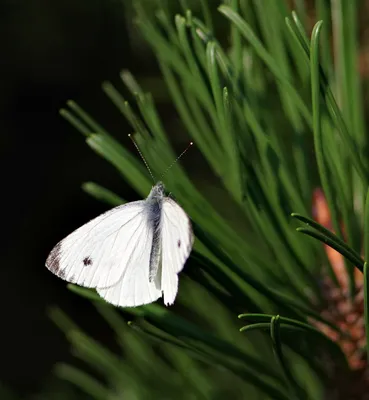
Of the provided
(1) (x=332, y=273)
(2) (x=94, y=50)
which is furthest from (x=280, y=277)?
(2) (x=94, y=50)

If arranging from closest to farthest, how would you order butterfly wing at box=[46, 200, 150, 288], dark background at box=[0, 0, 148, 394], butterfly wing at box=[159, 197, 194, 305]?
butterfly wing at box=[159, 197, 194, 305] → butterfly wing at box=[46, 200, 150, 288] → dark background at box=[0, 0, 148, 394]

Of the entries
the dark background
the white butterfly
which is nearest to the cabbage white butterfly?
the white butterfly

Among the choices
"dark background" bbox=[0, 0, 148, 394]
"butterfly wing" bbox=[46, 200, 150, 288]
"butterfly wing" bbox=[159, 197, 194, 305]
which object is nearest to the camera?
"butterfly wing" bbox=[159, 197, 194, 305]

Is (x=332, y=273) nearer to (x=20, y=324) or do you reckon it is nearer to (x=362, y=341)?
(x=362, y=341)

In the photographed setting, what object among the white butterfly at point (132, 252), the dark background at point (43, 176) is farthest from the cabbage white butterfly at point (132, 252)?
the dark background at point (43, 176)

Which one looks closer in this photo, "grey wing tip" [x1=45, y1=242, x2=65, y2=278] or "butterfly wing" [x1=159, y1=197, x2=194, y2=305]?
"butterfly wing" [x1=159, y1=197, x2=194, y2=305]

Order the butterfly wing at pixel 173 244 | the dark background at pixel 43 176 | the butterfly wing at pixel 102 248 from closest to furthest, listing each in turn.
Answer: the butterfly wing at pixel 173 244
the butterfly wing at pixel 102 248
the dark background at pixel 43 176

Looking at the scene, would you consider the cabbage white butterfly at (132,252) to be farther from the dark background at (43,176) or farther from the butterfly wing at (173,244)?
the dark background at (43,176)

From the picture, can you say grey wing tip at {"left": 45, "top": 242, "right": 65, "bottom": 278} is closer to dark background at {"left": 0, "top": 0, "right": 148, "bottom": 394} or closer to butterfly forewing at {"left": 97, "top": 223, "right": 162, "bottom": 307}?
butterfly forewing at {"left": 97, "top": 223, "right": 162, "bottom": 307}

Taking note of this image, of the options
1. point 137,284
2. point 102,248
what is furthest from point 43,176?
point 137,284
